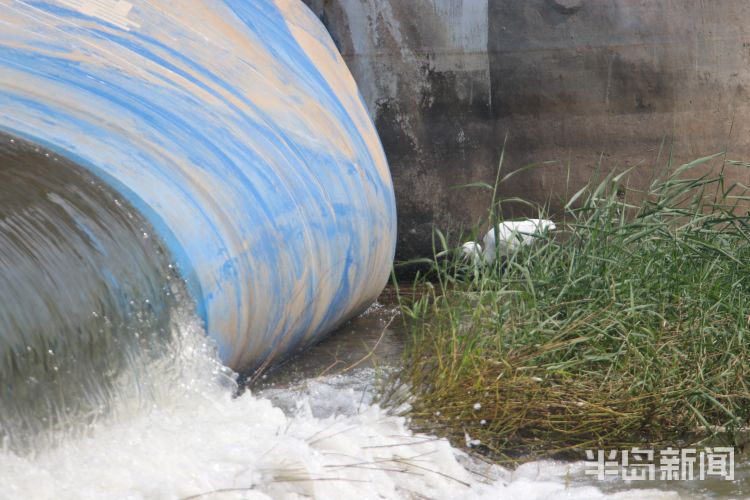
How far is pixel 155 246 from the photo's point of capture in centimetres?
267

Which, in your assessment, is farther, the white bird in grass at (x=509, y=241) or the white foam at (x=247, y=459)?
the white bird in grass at (x=509, y=241)

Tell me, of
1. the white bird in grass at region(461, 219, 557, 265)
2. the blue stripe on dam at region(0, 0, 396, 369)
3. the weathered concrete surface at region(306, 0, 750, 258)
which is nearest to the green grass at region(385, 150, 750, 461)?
the white bird in grass at region(461, 219, 557, 265)

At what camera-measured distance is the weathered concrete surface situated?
5055mm

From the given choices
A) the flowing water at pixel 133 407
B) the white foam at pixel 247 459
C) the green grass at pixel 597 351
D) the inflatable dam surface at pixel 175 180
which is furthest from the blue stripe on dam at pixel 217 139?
the green grass at pixel 597 351

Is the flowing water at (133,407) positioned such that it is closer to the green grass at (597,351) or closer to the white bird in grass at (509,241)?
the green grass at (597,351)

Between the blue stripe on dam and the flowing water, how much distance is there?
0.16 metres

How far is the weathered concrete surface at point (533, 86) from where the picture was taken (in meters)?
5.05

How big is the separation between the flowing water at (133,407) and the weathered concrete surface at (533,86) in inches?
105

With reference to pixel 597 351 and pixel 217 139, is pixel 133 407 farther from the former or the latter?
pixel 597 351

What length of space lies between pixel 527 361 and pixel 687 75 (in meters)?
2.56

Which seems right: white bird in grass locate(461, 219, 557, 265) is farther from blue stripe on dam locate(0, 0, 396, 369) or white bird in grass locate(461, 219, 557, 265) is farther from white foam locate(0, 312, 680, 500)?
white foam locate(0, 312, 680, 500)

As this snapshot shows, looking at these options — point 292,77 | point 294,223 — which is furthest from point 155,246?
point 292,77

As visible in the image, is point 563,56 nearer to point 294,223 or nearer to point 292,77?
point 292,77

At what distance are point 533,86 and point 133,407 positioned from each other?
3289mm
